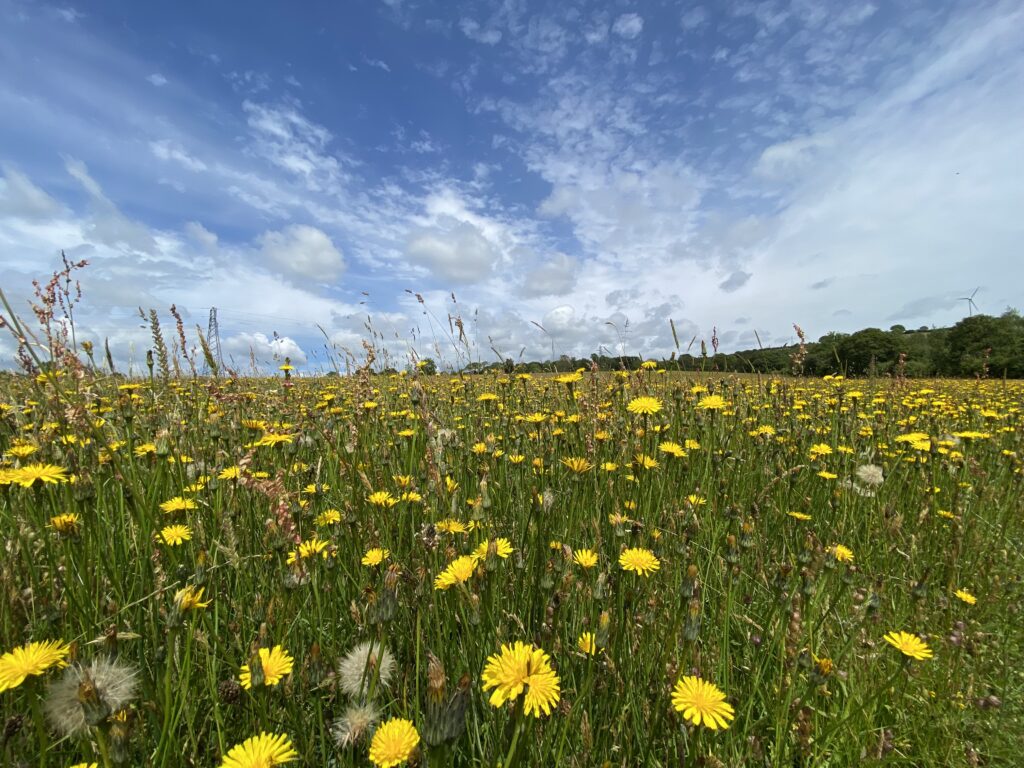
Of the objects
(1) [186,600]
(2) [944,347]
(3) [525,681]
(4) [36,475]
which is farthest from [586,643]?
(2) [944,347]

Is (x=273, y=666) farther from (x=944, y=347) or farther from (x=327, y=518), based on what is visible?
(x=944, y=347)

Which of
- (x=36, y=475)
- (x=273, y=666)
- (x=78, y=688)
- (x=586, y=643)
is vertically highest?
(x=36, y=475)

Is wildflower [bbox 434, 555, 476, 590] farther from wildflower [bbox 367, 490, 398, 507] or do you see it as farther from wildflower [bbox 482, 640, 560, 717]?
wildflower [bbox 367, 490, 398, 507]

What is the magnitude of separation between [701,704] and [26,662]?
1661mm

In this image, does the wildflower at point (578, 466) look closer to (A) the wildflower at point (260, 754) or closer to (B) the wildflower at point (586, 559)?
(B) the wildflower at point (586, 559)

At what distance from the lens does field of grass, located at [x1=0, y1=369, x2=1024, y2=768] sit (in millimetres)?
1245

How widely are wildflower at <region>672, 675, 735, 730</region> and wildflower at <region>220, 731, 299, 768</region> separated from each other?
0.96 metres

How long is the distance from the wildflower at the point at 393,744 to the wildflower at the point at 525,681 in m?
0.20

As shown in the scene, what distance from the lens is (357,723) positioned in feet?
3.76

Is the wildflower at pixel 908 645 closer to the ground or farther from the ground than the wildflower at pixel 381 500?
closer to the ground

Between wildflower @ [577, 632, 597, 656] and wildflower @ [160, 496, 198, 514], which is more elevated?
wildflower @ [160, 496, 198, 514]

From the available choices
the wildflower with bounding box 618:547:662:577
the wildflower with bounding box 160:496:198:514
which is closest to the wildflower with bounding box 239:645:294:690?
the wildflower with bounding box 160:496:198:514

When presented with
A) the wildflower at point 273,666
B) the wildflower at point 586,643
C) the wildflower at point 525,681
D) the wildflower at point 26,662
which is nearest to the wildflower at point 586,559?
the wildflower at point 586,643

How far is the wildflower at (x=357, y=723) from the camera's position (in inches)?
45.0
